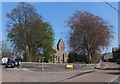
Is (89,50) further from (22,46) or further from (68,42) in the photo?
(22,46)

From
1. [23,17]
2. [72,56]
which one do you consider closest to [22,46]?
[23,17]

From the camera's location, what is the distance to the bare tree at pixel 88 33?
231ft

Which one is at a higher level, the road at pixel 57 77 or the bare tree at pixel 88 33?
the bare tree at pixel 88 33

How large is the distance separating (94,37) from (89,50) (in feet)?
12.0

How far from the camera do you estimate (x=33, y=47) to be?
8119 cm

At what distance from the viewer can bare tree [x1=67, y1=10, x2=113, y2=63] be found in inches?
2776

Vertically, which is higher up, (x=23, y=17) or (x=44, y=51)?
(x=23, y=17)

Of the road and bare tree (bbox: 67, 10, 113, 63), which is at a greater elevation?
bare tree (bbox: 67, 10, 113, 63)

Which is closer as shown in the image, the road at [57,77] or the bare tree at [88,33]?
the road at [57,77]

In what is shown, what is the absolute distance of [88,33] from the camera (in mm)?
70750

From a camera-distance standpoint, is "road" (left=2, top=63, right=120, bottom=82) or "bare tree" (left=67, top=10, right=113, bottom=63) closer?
"road" (left=2, top=63, right=120, bottom=82)

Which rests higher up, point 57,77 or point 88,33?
point 88,33

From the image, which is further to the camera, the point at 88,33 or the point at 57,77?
the point at 88,33

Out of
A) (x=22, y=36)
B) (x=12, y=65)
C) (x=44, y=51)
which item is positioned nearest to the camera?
(x=12, y=65)
